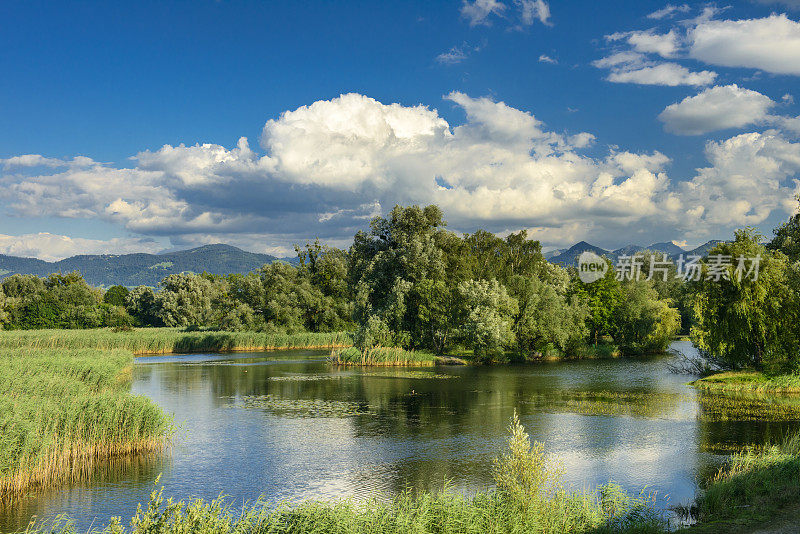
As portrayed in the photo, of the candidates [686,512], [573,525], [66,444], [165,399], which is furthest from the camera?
[165,399]

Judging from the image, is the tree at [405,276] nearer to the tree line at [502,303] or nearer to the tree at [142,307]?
the tree line at [502,303]

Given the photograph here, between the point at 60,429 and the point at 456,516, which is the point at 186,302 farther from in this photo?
the point at 456,516

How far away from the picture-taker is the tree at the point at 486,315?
61.0 metres

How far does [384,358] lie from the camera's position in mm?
62750

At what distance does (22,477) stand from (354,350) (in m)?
45.4

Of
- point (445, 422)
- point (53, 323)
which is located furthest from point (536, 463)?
point (53, 323)

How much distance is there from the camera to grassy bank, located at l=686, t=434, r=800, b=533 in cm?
1417

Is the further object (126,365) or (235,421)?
(126,365)

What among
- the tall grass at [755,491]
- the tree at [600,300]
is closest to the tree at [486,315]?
the tree at [600,300]

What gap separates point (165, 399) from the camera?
39.1 meters

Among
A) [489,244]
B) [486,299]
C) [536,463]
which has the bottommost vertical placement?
[536,463]

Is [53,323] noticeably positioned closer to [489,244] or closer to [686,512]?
[489,244]

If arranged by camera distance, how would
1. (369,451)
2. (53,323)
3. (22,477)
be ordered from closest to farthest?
1. (22,477)
2. (369,451)
3. (53,323)

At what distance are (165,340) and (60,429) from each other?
2359 inches
